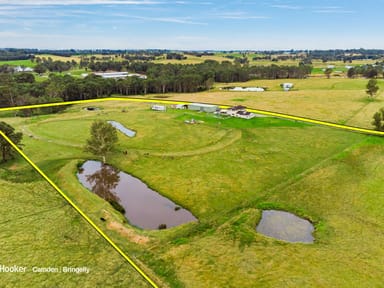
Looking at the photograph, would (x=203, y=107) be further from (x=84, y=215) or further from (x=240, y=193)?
(x=84, y=215)

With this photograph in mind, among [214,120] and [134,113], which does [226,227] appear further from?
[134,113]

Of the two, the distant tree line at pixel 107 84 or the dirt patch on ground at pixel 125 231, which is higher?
the distant tree line at pixel 107 84

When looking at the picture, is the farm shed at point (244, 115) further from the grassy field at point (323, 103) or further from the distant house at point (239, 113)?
the grassy field at point (323, 103)

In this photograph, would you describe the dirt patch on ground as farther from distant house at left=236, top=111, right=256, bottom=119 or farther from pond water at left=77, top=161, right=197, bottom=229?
distant house at left=236, top=111, right=256, bottom=119

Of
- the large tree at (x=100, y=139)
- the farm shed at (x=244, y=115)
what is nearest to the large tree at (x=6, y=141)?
the large tree at (x=100, y=139)

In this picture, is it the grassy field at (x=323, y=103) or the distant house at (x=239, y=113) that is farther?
the grassy field at (x=323, y=103)

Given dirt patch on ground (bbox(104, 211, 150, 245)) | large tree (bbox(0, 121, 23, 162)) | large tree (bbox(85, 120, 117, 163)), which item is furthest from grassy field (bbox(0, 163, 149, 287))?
large tree (bbox(0, 121, 23, 162))
